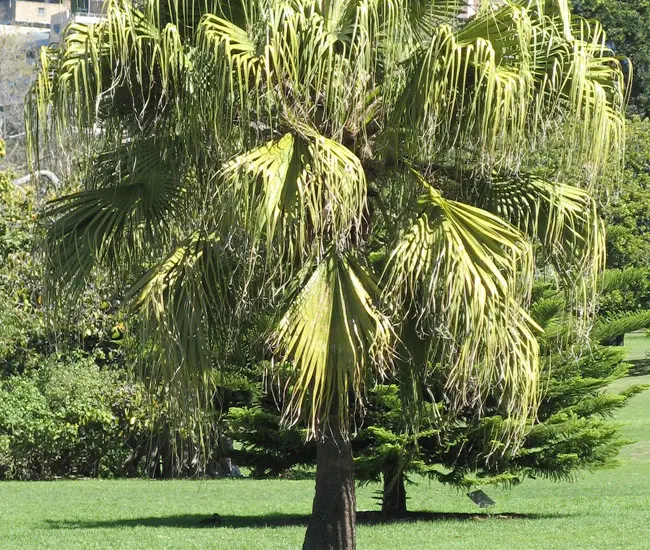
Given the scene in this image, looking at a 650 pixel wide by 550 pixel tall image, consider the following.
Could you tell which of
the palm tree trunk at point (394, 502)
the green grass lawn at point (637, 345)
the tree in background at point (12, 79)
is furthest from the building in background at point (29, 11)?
the palm tree trunk at point (394, 502)

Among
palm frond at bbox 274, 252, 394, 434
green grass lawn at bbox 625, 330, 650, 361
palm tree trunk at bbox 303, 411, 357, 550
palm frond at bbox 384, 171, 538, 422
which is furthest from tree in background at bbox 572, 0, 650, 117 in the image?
palm frond at bbox 274, 252, 394, 434

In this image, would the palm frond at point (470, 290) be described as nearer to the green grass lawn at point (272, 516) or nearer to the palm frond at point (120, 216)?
the palm frond at point (120, 216)

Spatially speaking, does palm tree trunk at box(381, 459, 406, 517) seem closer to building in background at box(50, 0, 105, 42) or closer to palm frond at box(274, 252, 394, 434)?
palm frond at box(274, 252, 394, 434)

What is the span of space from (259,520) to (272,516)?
42 cm

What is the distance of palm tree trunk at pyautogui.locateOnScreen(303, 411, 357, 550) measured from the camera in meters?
8.42

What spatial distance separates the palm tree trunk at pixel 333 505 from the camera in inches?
332

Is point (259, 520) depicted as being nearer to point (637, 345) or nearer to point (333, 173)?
point (333, 173)

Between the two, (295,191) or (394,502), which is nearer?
(295,191)

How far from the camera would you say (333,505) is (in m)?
8.42

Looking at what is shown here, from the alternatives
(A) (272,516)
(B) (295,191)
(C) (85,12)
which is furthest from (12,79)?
(B) (295,191)

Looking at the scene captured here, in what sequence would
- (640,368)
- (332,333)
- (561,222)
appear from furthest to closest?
(640,368) → (561,222) → (332,333)

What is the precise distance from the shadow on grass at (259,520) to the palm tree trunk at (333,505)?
198 inches

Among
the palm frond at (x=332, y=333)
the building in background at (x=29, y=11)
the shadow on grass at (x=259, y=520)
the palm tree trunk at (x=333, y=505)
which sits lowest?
the building in background at (x=29, y=11)

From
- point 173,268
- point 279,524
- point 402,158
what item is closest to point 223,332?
point 173,268
